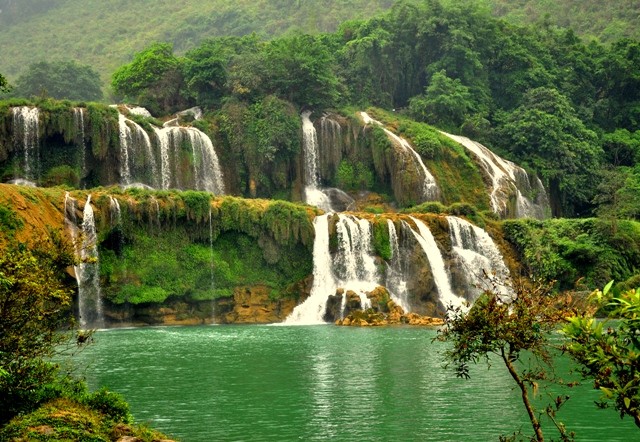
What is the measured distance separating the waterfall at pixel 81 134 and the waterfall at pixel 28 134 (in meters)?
2.07

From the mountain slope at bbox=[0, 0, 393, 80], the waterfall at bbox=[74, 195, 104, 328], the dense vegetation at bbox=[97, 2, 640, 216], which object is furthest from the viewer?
the mountain slope at bbox=[0, 0, 393, 80]

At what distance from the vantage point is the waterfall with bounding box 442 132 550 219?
57312 mm

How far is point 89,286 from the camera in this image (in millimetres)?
40844

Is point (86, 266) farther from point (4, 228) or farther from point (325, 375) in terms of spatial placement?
point (325, 375)

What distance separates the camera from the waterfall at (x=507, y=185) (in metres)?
57.3

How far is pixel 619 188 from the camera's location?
2352 inches

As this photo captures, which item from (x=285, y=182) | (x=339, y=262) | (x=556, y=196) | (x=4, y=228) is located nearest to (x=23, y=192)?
(x=4, y=228)

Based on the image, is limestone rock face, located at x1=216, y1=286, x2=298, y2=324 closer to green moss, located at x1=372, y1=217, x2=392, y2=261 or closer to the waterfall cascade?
green moss, located at x1=372, y1=217, x2=392, y2=261

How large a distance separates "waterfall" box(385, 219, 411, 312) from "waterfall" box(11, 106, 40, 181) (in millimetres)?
20217

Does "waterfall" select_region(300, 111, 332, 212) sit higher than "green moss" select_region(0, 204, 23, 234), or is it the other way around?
"waterfall" select_region(300, 111, 332, 212)

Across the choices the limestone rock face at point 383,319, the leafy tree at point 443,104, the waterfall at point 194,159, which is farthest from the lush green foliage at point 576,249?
the waterfall at point 194,159

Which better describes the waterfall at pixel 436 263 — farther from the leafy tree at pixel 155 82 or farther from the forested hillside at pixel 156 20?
the forested hillside at pixel 156 20

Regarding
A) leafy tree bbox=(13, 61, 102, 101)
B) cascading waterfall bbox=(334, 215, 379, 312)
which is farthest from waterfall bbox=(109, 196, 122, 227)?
leafy tree bbox=(13, 61, 102, 101)

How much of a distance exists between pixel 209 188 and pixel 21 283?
3965 centimetres
